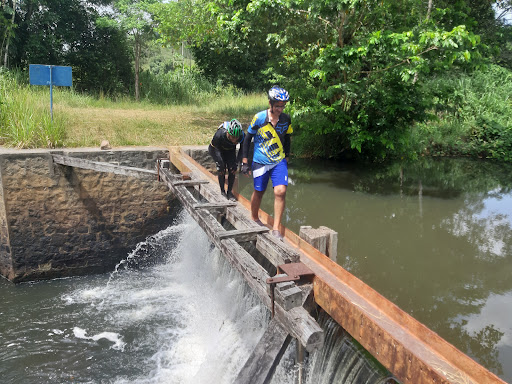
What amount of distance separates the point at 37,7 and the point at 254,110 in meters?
9.79

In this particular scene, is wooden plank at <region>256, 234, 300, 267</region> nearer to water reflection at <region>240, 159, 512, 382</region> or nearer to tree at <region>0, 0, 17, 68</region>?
water reflection at <region>240, 159, 512, 382</region>

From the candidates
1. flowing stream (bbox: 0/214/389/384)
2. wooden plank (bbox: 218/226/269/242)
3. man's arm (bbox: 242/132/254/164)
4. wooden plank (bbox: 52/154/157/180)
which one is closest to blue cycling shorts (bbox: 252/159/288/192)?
man's arm (bbox: 242/132/254/164)

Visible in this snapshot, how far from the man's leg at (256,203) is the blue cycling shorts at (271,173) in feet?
0.24

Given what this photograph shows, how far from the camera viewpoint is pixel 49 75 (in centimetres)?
721

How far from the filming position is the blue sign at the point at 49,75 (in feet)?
23.0

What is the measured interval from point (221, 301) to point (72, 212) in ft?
10.00

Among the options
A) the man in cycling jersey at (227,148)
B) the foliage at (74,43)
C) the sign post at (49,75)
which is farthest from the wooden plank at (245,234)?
the foliage at (74,43)

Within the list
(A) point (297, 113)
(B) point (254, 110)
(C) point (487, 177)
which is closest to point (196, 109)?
(B) point (254, 110)

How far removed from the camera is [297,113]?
33.9 feet

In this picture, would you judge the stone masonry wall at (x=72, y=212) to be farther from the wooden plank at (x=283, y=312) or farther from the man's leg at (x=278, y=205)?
the wooden plank at (x=283, y=312)

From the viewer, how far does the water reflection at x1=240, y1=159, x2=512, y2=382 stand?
5.32 metres

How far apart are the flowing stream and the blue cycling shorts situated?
1.24 meters

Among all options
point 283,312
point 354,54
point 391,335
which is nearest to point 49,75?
point 354,54

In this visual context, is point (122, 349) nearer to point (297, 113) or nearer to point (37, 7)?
point (297, 113)
